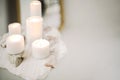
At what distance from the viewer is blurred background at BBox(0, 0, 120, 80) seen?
139 centimetres

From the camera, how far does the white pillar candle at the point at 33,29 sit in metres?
1.05

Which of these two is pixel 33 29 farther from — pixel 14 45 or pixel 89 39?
pixel 89 39

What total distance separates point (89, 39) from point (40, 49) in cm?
57

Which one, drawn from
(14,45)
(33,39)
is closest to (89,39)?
(33,39)

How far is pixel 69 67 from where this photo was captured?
153 cm

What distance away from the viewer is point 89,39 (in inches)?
57.6

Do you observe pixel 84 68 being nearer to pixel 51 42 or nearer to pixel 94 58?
A: pixel 94 58

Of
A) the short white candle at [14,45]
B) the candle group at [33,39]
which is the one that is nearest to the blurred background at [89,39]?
the candle group at [33,39]

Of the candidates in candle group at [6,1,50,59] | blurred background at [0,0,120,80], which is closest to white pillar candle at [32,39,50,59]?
candle group at [6,1,50,59]

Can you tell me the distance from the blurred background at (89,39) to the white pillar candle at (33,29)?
13.6 inches

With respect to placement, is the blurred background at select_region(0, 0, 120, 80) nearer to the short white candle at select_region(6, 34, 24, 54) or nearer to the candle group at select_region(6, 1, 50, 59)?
the candle group at select_region(6, 1, 50, 59)

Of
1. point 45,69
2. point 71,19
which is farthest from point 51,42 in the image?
point 71,19

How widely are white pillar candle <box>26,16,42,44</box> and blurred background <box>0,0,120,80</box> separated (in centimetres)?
35

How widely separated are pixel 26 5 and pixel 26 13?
53 millimetres
